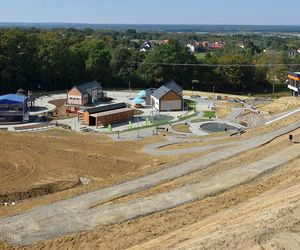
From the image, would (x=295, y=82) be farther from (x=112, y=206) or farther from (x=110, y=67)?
(x=112, y=206)

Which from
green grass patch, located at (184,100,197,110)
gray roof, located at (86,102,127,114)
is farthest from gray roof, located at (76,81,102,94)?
green grass patch, located at (184,100,197,110)

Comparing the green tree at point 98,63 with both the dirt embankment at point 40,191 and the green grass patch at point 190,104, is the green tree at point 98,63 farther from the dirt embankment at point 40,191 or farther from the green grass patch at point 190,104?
the dirt embankment at point 40,191

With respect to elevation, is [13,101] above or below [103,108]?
above

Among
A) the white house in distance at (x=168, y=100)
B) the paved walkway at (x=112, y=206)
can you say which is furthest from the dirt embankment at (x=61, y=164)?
the white house in distance at (x=168, y=100)

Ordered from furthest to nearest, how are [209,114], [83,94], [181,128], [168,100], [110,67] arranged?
[110,67]
[83,94]
[168,100]
[209,114]
[181,128]

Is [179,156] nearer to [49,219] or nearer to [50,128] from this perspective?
[49,219]

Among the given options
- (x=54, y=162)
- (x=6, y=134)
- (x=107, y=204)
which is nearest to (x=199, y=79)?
(x=6, y=134)

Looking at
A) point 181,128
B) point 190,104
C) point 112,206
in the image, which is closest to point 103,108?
point 181,128

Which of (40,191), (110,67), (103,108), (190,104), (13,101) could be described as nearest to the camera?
(40,191)
